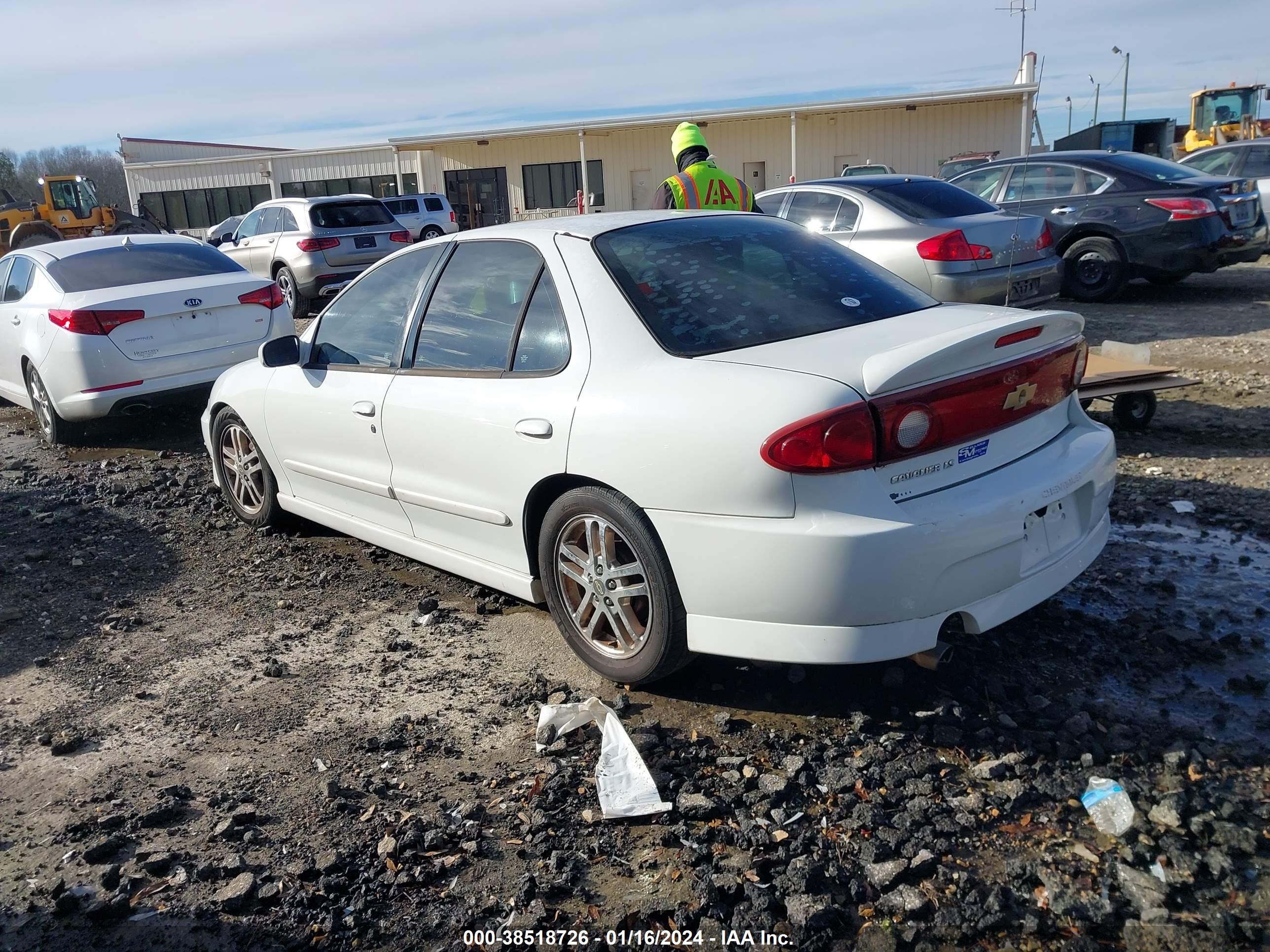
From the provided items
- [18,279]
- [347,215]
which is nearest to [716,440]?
[18,279]

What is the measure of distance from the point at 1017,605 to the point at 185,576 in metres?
3.99

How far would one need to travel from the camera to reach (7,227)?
31000 millimetres

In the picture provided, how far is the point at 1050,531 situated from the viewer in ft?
10.9

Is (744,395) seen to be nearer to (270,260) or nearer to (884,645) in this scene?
(884,645)

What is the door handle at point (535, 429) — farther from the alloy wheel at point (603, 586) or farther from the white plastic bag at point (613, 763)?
the white plastic bag at point (613, 763)

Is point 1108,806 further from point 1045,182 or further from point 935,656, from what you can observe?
point 1045,182

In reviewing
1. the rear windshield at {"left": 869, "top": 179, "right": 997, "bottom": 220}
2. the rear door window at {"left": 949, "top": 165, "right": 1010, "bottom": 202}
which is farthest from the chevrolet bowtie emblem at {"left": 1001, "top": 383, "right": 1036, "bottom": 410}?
the rear door window at {"left": 949, "top": 165, "right": 1010, "bottom": 202}

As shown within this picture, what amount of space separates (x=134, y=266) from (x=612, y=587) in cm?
639

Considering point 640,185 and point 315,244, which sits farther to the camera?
point 640,185

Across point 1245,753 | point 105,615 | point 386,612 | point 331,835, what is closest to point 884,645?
point 1245,753

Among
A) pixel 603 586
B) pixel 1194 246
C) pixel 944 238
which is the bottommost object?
pixel 603 586

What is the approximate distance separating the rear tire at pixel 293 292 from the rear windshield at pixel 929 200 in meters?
9.05

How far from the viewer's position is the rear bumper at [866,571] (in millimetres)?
2889

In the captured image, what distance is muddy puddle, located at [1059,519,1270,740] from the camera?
3.28 m
